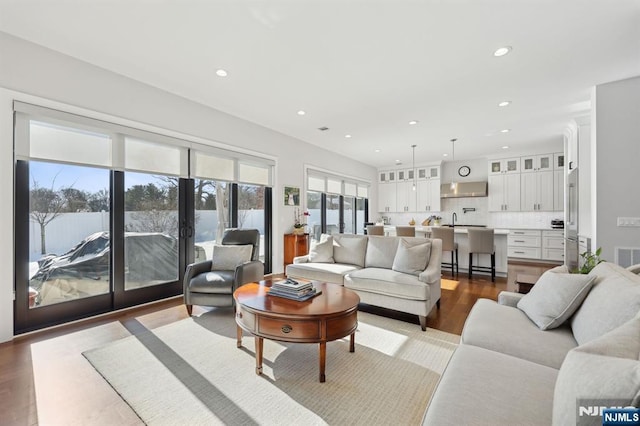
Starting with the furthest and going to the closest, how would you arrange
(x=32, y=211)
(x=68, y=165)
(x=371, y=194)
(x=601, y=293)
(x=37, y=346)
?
(x=371, y=194)
(x=68, y=165)
(x=32, y=211)
(x=37, y=346)
(x=601, y=293)

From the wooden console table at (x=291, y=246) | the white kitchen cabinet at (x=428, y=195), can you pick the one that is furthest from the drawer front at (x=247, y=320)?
the white kitchen cabinet at (x=428, y=195)

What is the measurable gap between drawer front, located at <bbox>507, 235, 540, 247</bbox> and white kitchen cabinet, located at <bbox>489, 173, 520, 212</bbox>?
A: 0.75 metres

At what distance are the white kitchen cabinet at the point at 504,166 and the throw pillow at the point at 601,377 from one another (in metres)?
7.72

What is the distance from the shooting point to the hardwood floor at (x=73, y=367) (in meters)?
1.73

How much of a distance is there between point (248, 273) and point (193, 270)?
69 cm

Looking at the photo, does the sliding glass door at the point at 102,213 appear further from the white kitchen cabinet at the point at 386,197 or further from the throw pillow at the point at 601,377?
the white kitchen cabinet at the point at 386,197

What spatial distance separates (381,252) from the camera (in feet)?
12.8

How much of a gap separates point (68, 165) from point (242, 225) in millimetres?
2493

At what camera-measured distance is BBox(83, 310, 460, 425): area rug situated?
1736 mm

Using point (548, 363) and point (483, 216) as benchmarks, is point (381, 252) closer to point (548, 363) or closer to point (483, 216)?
point (548, 363)

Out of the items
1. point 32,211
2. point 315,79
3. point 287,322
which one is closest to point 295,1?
point 315,79

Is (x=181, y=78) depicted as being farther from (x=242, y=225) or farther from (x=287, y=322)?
(x=287, y=322)

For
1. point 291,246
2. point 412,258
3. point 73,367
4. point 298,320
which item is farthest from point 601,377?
point 291,246

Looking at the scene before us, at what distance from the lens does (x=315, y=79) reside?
3.50m
